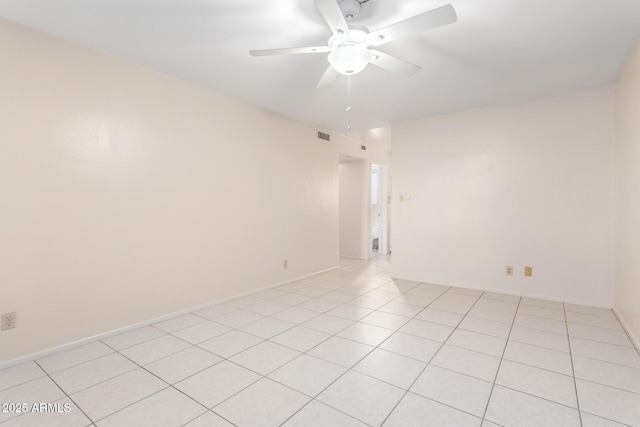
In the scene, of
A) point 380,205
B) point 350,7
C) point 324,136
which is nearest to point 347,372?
point 350,7

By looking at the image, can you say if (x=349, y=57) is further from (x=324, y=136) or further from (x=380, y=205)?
(x=380, y=205)

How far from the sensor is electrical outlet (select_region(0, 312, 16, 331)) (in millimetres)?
2039

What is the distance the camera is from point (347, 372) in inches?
78.1

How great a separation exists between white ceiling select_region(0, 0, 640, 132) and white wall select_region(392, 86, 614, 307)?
41 cm

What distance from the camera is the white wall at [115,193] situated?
6.96 ft

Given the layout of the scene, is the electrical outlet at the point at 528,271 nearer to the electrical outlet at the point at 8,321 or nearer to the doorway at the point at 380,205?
the doorway at the point at 380,205

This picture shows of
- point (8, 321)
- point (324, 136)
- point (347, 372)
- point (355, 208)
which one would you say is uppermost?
point (324, 136)

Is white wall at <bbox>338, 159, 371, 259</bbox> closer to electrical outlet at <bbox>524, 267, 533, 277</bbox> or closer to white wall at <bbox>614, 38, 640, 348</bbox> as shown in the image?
electrical outlet at <bbox>524, 267, 533, 277</bbox>

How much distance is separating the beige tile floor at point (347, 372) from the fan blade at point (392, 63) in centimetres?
213

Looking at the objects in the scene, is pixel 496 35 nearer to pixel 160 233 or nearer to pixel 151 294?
pixel 160 233

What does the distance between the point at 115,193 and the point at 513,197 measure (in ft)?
14.2

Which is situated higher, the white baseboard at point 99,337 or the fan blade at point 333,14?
the fan blade at point 333,14

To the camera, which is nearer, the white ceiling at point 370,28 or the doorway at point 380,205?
the white ceiling at point 370,28

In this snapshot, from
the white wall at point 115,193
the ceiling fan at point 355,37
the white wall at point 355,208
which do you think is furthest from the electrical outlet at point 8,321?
the white wall at point 355,208
